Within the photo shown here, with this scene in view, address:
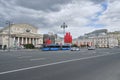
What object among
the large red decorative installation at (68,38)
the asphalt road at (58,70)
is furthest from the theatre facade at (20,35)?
the asphalt road at (58,70)

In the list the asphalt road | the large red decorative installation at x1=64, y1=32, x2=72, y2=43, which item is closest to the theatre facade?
the large red decorative installation at x1=64, y1=32, x2=72, y2=43

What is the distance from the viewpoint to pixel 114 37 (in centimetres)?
16362

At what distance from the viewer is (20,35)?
120 metres

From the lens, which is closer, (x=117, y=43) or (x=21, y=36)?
(x=21, y=36)

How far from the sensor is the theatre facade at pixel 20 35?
118 m

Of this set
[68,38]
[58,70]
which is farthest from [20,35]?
[58,70]

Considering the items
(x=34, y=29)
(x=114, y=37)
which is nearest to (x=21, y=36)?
(x=34, y=29)

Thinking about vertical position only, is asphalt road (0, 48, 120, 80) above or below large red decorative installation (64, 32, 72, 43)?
below

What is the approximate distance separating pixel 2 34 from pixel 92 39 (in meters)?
85.7

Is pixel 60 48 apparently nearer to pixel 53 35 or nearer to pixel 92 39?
pixel 53 35

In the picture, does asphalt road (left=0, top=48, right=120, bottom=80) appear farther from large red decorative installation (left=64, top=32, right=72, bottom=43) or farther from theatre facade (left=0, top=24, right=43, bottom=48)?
theatre facade (left=0, top=24, right=43, bottom=48)

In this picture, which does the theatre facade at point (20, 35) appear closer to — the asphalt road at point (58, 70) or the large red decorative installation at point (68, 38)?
the large red decorative installation at point (68, 38)

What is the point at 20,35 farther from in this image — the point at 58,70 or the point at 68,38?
the point at 58,70

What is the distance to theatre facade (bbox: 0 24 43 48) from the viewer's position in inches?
4643
